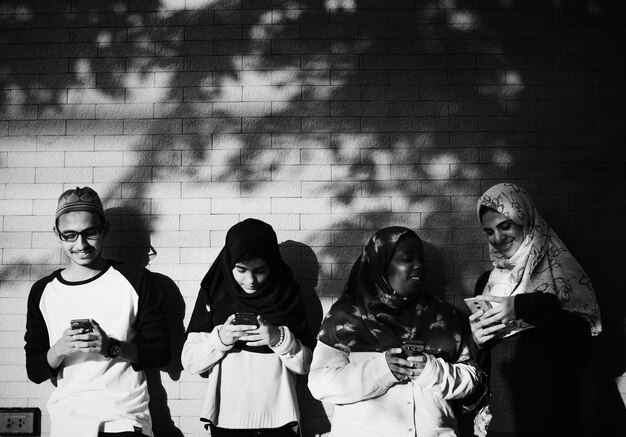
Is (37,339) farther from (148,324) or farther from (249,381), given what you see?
(249,381)

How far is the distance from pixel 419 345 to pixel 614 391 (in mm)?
1817

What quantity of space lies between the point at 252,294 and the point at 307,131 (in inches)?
51.0

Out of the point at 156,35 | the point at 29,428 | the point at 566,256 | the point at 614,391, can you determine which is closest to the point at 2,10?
the point at 156,35

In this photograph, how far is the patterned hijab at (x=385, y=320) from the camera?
12.4ft

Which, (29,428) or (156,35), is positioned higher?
(156,35)

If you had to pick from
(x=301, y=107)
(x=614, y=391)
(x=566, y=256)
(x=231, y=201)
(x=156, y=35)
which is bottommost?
(x=614, y=391)

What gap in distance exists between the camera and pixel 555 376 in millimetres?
3699

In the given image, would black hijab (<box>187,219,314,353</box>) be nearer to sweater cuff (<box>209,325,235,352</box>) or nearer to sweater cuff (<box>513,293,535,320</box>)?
sweater cuff (<box>209,325,235,352</box>)

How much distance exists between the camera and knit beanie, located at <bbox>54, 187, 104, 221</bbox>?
413cm

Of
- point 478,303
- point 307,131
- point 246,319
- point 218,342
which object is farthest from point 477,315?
point 307,131

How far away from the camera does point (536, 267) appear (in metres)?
3.86

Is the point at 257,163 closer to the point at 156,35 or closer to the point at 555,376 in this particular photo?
the point at 156,35

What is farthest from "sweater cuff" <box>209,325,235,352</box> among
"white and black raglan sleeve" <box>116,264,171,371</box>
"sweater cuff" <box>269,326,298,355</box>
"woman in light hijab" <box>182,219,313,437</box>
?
"white and black raglan sleeve" <box>116,264,171,371</box>

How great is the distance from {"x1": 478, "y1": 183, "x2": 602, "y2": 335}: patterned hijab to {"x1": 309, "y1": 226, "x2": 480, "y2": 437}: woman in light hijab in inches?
16.8
